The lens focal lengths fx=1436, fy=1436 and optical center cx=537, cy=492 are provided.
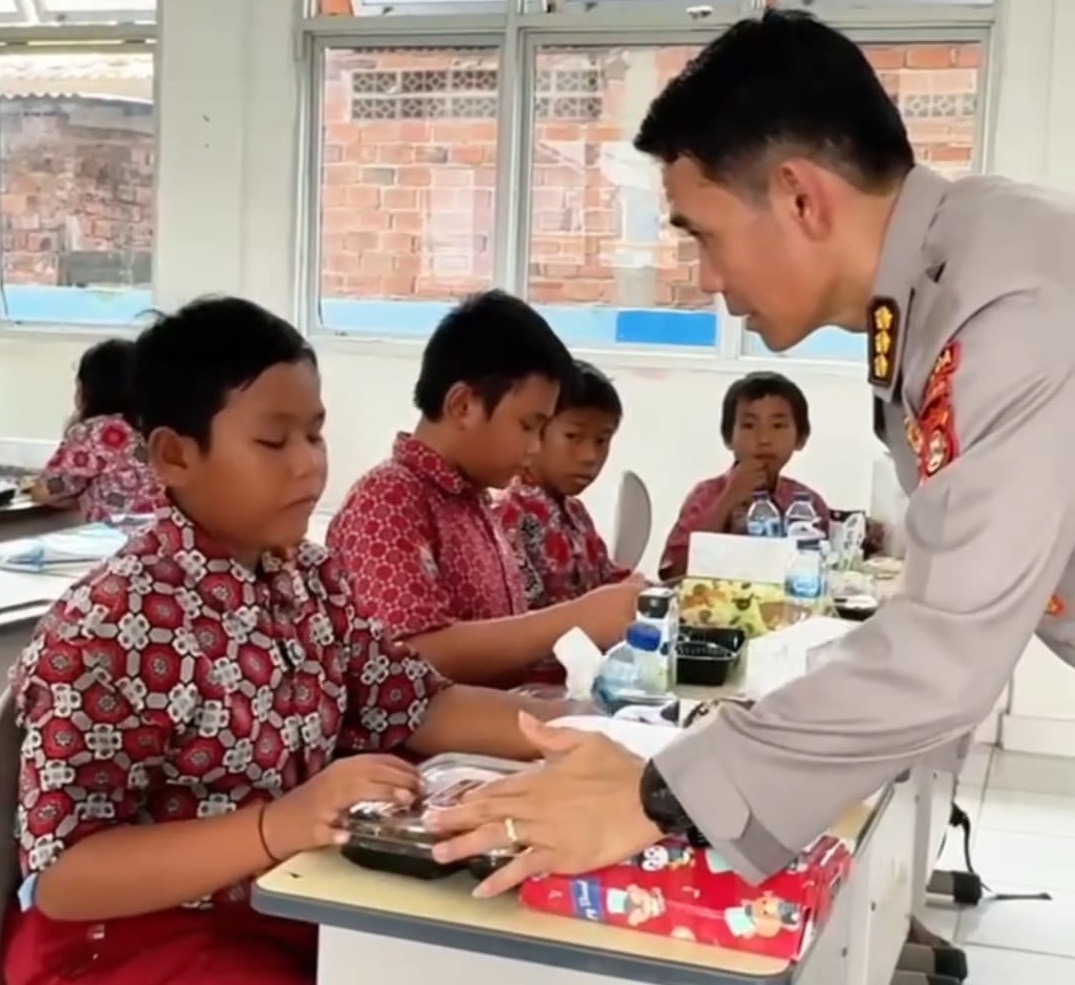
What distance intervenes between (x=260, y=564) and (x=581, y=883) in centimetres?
55

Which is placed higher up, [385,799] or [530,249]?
[530,249]

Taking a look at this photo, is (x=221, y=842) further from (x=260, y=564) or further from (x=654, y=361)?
(x=654, y=361)

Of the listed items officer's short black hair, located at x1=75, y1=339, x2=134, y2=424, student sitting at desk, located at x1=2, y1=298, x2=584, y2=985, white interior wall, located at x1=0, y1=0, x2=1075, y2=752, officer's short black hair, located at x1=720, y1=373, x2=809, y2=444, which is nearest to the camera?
Result: student sitting at desk, located at x1=2, y1=298, x2=584, y2=985

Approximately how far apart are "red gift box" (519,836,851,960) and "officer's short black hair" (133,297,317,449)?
0.64 metres

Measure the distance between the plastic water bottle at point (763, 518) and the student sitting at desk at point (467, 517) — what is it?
3.38 ft

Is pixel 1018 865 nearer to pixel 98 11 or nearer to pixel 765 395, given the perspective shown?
pixel 765 395

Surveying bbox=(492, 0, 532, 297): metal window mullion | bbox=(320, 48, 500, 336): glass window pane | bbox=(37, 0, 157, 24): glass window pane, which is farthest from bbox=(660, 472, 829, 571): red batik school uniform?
bbox=(37, 0, 157, 24): glass window pane

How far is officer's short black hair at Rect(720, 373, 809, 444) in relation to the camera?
3.75 metres

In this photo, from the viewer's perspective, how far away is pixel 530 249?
4.99 meters

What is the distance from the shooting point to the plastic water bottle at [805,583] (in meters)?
2.45

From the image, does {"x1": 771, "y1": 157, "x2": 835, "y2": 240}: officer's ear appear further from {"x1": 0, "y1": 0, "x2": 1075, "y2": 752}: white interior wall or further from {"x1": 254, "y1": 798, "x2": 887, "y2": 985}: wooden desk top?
{"x1": 0, "y1": 0, "x2": 1075, "y2": 752}: white interior wall

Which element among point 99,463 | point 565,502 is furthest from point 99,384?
point 565,502

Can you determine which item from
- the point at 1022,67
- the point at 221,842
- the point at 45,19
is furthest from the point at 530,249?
the point at 221,842

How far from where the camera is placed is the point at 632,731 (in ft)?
4.76
